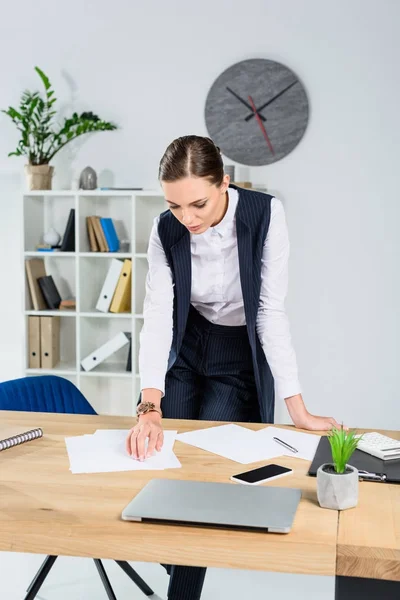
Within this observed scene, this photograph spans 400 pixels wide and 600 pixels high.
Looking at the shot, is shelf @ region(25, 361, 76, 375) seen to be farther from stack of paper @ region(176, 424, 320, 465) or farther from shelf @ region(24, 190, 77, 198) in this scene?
stack of paper @ region(176, 424, 320, 465)

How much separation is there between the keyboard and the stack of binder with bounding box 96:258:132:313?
2.56 m

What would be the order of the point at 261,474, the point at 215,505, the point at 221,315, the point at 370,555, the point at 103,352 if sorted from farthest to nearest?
the point at 103,352, the point at 221,315, the point at 261,474, the point at 215,505, the point at 370,555

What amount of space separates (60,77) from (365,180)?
1845 mm

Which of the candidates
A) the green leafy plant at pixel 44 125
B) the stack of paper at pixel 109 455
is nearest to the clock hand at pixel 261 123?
the green leafy plant at pixel 44 125

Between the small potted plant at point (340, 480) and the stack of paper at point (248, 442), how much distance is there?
316 mm

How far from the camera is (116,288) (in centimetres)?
430

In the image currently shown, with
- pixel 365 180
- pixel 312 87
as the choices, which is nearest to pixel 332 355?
pixel 365 180

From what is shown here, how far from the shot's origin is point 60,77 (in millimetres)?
4457

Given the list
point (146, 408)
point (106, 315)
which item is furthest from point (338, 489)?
point (106, 315)

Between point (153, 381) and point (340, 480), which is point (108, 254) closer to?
point (153, 381)

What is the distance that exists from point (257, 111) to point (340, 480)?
314cm

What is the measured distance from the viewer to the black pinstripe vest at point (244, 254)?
7.45 feet

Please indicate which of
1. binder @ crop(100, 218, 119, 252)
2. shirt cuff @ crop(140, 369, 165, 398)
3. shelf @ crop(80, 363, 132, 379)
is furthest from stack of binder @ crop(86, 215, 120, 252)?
shirt cuff @ crop(140, 369, 165, 398)

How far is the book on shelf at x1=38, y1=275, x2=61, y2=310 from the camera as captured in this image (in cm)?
440
